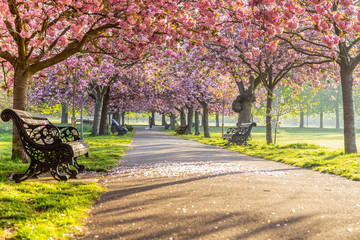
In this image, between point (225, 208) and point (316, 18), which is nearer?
point (225, 208)

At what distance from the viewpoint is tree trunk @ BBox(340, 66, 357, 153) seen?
10555 millimetres

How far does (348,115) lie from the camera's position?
1077cm

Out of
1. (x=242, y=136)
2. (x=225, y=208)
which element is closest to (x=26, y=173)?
(x=225, y=208)

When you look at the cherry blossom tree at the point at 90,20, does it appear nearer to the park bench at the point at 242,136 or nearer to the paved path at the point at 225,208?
the paved path at the point at 225,208

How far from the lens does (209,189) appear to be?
5.23 meters

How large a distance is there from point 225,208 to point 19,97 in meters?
6.40

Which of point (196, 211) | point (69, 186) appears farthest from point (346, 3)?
point (69, 186)

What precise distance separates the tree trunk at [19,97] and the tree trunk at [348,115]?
10.4 m

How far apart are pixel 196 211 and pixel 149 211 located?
63cm

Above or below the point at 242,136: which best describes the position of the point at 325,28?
above

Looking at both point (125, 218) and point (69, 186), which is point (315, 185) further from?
point (69, 186)

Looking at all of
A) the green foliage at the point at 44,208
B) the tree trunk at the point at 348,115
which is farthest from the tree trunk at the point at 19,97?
the tree trunk at the point at 348,115

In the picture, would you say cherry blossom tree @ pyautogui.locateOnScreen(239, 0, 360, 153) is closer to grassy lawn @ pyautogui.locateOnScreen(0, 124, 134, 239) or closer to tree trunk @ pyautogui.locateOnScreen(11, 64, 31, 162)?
grassy lawn @ pyautogui.locateOnScreen(0, 124, 134, 239)

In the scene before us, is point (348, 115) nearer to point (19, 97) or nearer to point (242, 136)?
point (242, 136)
